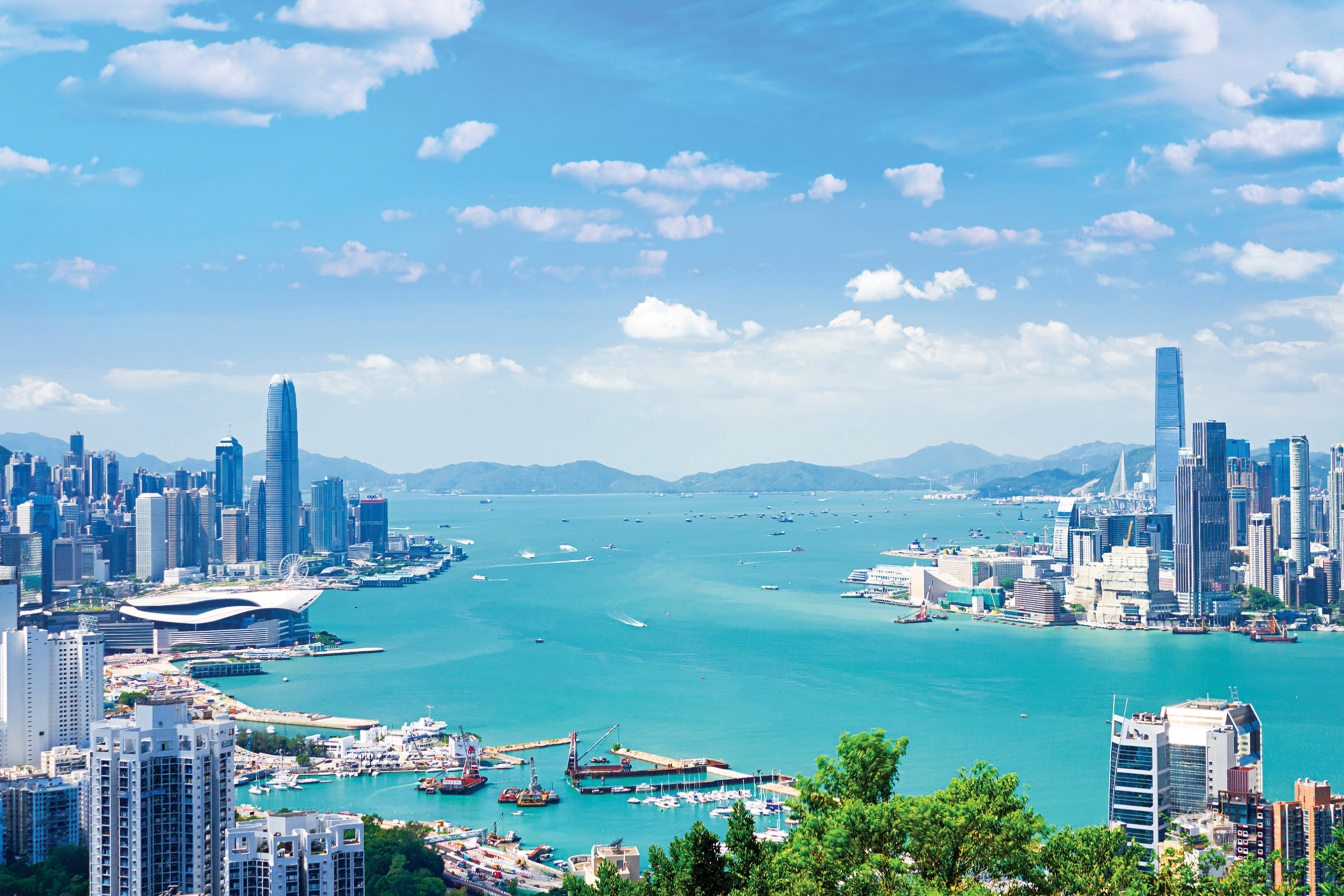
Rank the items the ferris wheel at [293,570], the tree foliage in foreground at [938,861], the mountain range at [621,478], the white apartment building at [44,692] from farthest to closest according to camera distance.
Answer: the mountain range at [621,478], the ferris wheel at [293,570], the white apartment building at [44,692], the tree foliage in foreground at [938,861]

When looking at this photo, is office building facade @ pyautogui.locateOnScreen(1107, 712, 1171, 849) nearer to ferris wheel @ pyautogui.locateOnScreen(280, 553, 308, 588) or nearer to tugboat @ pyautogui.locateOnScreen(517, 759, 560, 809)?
tugboat @ pyautogui.locateOnScreen(517, 759, 560, 809)

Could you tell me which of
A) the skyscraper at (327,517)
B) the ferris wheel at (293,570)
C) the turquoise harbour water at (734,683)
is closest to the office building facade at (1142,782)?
the turquoise harbour water at (734,683)

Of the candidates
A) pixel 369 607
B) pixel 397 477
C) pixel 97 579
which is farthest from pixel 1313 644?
pixel 397 477

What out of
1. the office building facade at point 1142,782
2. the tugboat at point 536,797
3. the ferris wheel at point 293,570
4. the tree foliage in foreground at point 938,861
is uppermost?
the tree foliage in foreground at point 938,861

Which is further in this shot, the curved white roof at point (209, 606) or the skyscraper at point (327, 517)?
the skyscraper at point (327, 517)

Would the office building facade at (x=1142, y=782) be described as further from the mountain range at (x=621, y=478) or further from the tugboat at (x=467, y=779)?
the mountain range at (x=621, y=478)

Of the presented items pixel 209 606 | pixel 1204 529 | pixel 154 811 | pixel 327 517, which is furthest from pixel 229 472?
pixel 154 811
